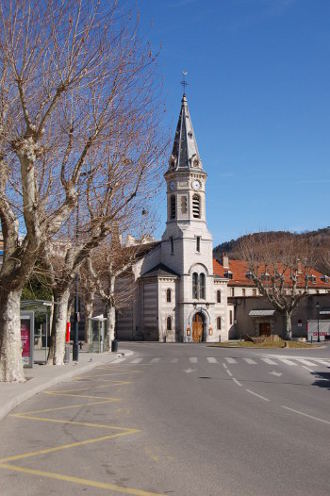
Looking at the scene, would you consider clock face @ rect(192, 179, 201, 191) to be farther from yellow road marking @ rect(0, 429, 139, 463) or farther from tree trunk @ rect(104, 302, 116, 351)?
yellow road marking @ rect(0, 429, 139, 463)

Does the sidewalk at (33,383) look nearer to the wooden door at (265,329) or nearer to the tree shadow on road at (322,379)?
the tree shadow on road at (322,379)

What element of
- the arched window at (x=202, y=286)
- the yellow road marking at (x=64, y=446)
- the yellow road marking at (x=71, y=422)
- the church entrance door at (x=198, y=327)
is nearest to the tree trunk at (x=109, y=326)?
the church entrance door at (x=198, y=327)

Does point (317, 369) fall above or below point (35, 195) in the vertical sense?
below

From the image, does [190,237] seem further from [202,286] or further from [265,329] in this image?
[265,329]

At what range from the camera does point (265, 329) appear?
2822 inches

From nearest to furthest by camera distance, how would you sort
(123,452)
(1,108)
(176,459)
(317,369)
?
1. (176,459)
2. (123,452)
3. (1,108)
4. (317,369)

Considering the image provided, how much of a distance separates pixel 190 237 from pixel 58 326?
151 ft

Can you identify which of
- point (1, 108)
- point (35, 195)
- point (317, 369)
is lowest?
point (317, 369)

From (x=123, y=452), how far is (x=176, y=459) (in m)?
0.92

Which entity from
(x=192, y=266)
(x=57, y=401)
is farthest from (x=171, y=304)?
(x=57, y=401)

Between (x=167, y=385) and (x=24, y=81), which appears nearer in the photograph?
(x=24, y=81)

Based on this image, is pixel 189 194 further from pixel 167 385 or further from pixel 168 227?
pixel 167 385

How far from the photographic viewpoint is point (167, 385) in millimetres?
18891

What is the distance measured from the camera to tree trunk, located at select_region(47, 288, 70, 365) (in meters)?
25.5
